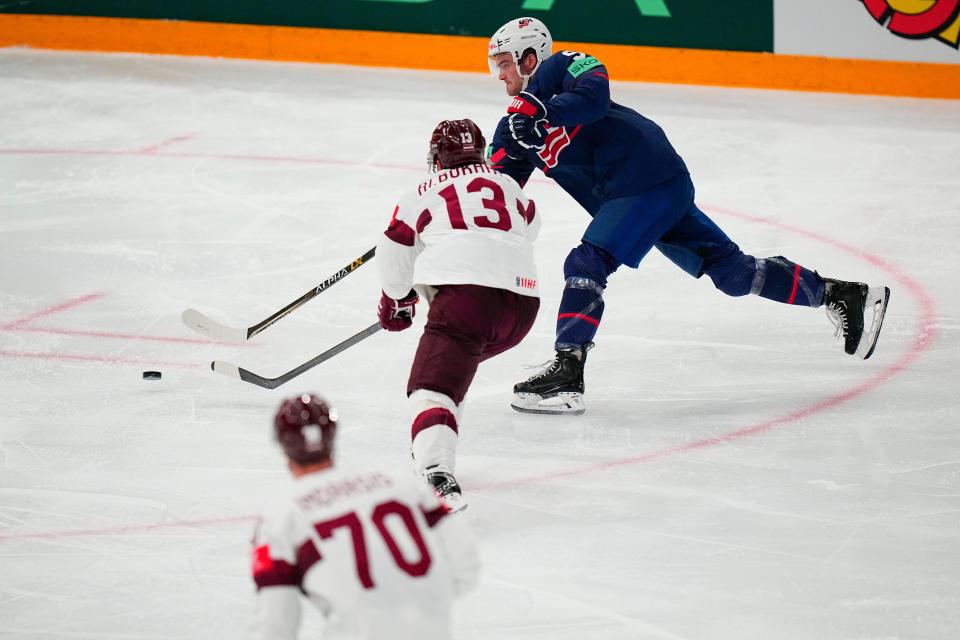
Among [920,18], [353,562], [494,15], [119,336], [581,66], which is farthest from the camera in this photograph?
[494,15]

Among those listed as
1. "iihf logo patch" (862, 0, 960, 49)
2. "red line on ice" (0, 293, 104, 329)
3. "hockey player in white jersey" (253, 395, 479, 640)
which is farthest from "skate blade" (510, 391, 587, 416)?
"iihf logo patch" (862, 0, 960, 49)

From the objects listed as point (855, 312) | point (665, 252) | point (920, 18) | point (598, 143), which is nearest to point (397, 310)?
point (598, 143)

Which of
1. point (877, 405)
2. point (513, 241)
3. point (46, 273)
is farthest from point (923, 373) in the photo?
point (46, 273)

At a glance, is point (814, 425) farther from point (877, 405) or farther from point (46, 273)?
point (46, 273)

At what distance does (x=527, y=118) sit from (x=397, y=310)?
2.37 ft

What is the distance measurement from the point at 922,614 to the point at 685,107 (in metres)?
4.97

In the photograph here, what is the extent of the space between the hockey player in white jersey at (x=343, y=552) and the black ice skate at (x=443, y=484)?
1201mm

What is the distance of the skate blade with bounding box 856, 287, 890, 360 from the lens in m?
4.32

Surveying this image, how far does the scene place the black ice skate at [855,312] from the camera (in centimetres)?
432

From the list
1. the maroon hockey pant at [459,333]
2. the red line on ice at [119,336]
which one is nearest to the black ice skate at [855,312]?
the maroon hockey pant at [459,333]

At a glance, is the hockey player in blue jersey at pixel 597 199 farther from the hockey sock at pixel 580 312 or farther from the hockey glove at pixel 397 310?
the hockey glove at pixel 397 310

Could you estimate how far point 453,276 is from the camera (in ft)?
10.8

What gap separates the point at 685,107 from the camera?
748cm

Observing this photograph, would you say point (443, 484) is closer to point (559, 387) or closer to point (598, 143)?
point (559, 387)
